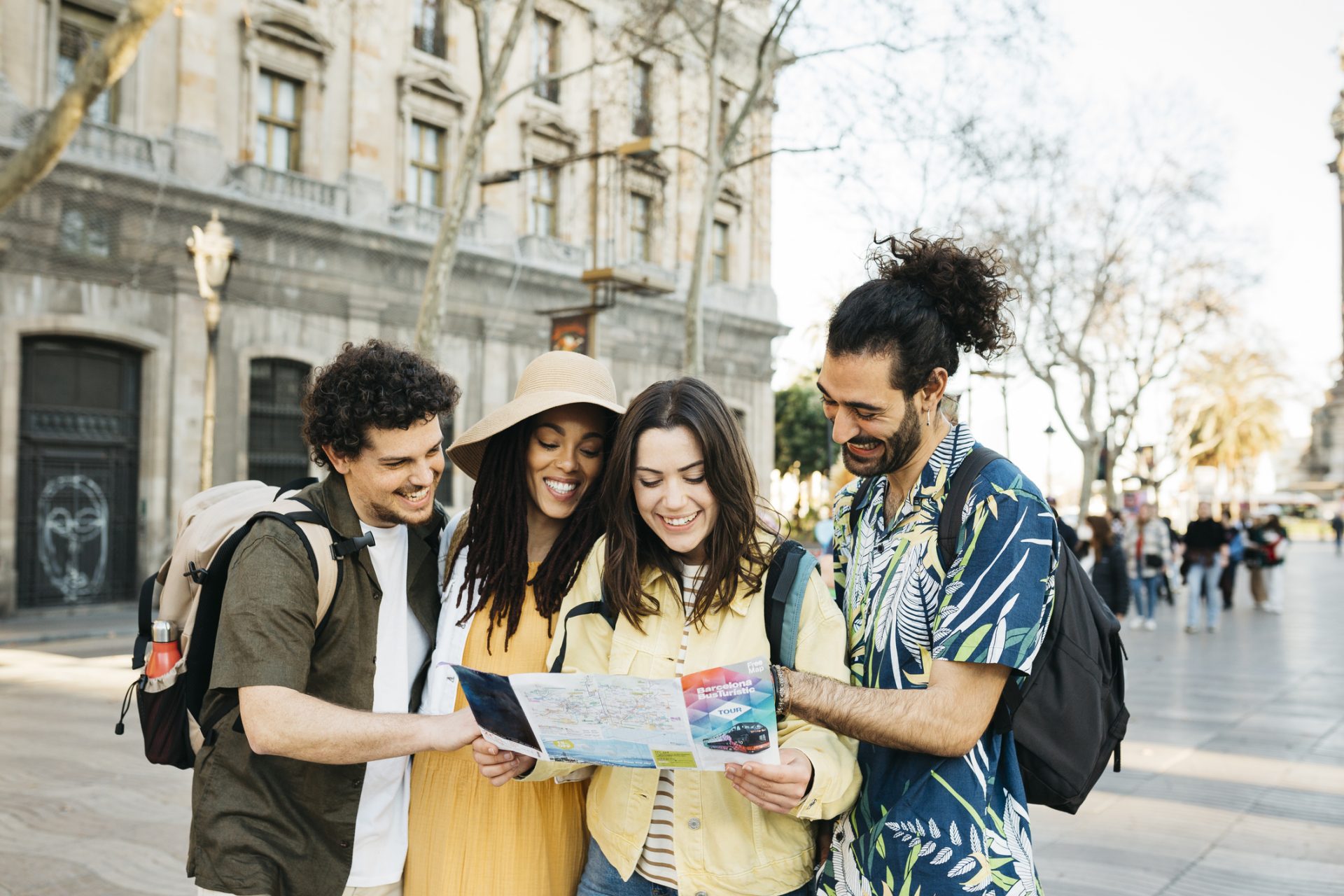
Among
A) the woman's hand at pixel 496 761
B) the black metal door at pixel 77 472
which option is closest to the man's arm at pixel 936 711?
the woman's hand at pixel 496 761

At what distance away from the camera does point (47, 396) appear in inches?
631

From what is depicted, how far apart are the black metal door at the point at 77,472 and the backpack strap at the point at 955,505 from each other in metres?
16.7

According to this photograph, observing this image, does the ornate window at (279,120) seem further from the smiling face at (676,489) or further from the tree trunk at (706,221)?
the smiling face at (676,489)

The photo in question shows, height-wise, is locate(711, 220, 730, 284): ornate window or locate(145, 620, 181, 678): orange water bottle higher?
locate(711, 220, 730, 284): ornate window

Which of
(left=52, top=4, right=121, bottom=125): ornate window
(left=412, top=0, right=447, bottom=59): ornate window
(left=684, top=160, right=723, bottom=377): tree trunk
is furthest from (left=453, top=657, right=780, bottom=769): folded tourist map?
(left=412, top=0, right=447, bottom=59): ornate window

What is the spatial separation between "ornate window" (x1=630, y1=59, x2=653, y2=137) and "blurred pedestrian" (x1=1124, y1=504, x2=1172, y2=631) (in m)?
13.3

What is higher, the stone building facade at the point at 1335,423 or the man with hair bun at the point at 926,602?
the stone building facade at the point at 1335,423

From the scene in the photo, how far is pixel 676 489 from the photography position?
95.7 inches

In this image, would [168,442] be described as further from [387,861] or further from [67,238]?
[387,861]

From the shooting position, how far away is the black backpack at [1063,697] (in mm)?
2111

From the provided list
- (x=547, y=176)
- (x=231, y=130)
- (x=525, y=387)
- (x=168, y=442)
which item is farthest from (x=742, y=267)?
(x=525, y=387)

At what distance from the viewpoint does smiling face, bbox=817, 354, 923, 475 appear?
226cm

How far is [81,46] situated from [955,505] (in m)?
18.1

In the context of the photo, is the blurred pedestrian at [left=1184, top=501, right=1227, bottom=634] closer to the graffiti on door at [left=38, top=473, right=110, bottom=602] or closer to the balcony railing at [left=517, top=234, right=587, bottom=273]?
the balcony railing at [left=517, top=234, right=587, bottom=273]
